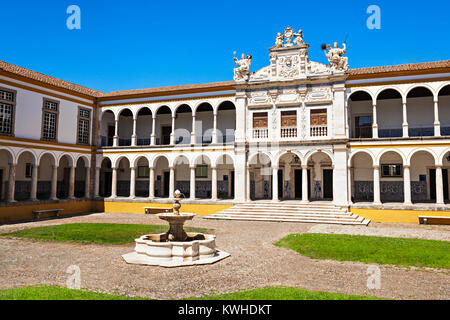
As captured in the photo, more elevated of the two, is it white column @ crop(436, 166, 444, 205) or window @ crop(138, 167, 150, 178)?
window @ crop(138, 167, 150, 178)

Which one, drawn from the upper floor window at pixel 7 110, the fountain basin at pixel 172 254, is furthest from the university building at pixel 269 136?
the fountain basin at pixel 172 254

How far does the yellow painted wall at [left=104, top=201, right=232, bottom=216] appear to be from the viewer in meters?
18.9

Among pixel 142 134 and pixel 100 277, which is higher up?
pixel 142 134

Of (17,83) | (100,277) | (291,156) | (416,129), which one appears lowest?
(100,277)

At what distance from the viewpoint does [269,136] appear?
18641mm

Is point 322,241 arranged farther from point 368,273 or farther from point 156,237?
point 156,237

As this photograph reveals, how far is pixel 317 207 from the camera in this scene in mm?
16594

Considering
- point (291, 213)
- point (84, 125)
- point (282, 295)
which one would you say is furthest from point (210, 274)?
point (84, 125)

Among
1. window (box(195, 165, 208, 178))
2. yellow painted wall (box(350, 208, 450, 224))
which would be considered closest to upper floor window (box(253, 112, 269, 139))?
window (box(195, 165, 208, 178))

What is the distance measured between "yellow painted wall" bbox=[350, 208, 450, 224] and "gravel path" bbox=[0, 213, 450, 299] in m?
8.67

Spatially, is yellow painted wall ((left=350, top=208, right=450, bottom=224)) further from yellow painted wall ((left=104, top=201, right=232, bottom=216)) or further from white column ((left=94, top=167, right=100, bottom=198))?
white column ((left=94, top=167, right=100, bottom=198))
